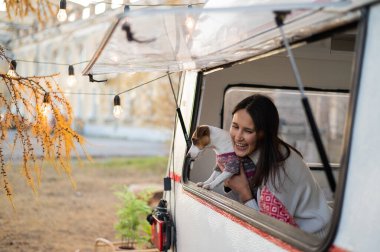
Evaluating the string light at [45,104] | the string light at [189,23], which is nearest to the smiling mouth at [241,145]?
the string light at [189,23]

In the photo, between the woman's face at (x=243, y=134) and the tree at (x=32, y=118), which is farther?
the tree at (x=32, y=118)

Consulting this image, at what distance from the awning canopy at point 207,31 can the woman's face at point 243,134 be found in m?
0.43

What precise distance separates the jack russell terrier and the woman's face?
0.07 m

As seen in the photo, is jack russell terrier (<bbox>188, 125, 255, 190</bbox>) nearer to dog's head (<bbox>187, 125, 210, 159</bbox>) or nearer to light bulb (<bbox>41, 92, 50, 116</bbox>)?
dog's head (<bbox>187, 125, 210, 159</bbox>)

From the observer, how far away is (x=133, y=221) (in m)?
7.62

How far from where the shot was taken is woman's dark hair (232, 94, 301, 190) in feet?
11.6

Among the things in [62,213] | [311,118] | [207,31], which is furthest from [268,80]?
[62,213]

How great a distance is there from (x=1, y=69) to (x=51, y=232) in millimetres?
5388

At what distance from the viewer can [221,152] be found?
388cm

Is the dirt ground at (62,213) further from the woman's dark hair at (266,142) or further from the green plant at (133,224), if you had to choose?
the woman's dark hair at (266,142)

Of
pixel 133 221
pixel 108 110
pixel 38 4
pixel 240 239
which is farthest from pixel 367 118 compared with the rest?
pixel 108 110

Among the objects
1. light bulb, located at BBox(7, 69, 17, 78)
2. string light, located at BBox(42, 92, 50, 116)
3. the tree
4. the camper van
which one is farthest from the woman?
light bulb, located at BBox(7, 69, 17, 78)

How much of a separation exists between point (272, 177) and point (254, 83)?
5.85 feet

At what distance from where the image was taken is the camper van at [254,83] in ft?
6.53
